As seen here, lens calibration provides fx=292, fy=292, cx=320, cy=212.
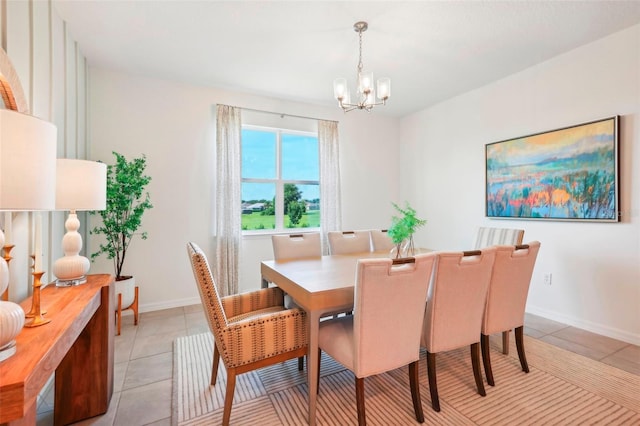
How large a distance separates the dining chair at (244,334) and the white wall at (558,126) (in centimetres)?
287

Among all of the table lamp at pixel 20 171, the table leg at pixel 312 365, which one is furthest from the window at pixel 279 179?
the table lamp at pixel 20 171

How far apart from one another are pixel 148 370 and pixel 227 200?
6.58 ft

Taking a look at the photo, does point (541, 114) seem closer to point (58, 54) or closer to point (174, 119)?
point (174, 119)

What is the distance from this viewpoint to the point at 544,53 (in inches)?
115

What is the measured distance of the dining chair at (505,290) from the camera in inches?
73.8

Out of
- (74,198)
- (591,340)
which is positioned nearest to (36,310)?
(74,198)

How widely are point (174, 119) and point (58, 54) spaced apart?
1.27 meters

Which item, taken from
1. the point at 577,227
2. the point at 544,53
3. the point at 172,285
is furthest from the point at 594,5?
the point at 172,285

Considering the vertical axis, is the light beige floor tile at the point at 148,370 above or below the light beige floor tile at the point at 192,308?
below

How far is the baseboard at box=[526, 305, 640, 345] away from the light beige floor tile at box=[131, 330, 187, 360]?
3717 mm

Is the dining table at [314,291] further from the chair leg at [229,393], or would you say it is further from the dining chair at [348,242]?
the dining chair at [348,242]

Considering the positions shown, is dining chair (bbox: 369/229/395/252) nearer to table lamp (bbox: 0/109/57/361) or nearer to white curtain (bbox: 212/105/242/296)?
white curtain (bbox: 212/105/242/296)

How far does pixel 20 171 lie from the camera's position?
83 centimetres

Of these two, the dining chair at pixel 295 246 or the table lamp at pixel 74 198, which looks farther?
the dining chair at pixel 295 246
